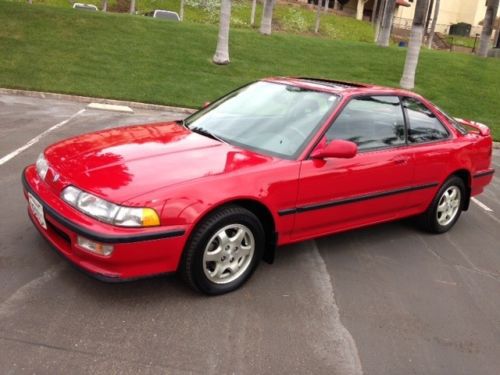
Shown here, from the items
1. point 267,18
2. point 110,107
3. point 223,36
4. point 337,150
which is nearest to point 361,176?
point 337,150

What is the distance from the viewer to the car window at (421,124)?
4.65m

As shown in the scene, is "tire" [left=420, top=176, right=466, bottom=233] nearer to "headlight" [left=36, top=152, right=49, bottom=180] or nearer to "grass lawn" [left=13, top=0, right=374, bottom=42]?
"headlight" [left=36, top=152, right=49, bottom=180]

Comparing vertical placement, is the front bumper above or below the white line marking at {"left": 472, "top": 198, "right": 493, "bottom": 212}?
above

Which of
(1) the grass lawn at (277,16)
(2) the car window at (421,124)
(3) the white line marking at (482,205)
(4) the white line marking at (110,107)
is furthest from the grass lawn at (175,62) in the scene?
(1) the grass lawn at (277,16)

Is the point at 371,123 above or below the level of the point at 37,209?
above

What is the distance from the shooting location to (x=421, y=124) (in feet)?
15.6

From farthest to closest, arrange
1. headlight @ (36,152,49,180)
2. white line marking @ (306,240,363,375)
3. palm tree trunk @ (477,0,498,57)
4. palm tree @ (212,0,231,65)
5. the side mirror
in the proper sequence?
palm tree trunk @ (477,0,498,57), palm tree @ (212,0,231,65), the side mirror, headlight @ (36,152,49,180), white line marking @ (306,240,363,375)

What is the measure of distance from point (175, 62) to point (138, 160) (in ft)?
38.8

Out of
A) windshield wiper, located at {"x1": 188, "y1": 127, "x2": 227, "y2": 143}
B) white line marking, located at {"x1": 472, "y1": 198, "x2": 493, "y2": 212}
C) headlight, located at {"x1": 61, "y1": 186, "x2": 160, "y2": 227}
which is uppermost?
windshield wiper, located at {"x1": 188, "y1": 127, "x2": 227, "y2": 143}

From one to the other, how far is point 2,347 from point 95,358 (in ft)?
1.67

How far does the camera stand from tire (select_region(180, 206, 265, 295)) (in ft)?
10.7

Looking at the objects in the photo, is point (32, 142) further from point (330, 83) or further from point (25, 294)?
point (330, 83)

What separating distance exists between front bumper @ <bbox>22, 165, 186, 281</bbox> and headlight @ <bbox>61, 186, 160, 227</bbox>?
1.2 inches

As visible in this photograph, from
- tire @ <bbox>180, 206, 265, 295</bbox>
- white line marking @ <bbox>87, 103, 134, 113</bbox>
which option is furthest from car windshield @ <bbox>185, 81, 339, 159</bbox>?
white line marking @ <bbox>87, 103, 134, 113</bbox>
